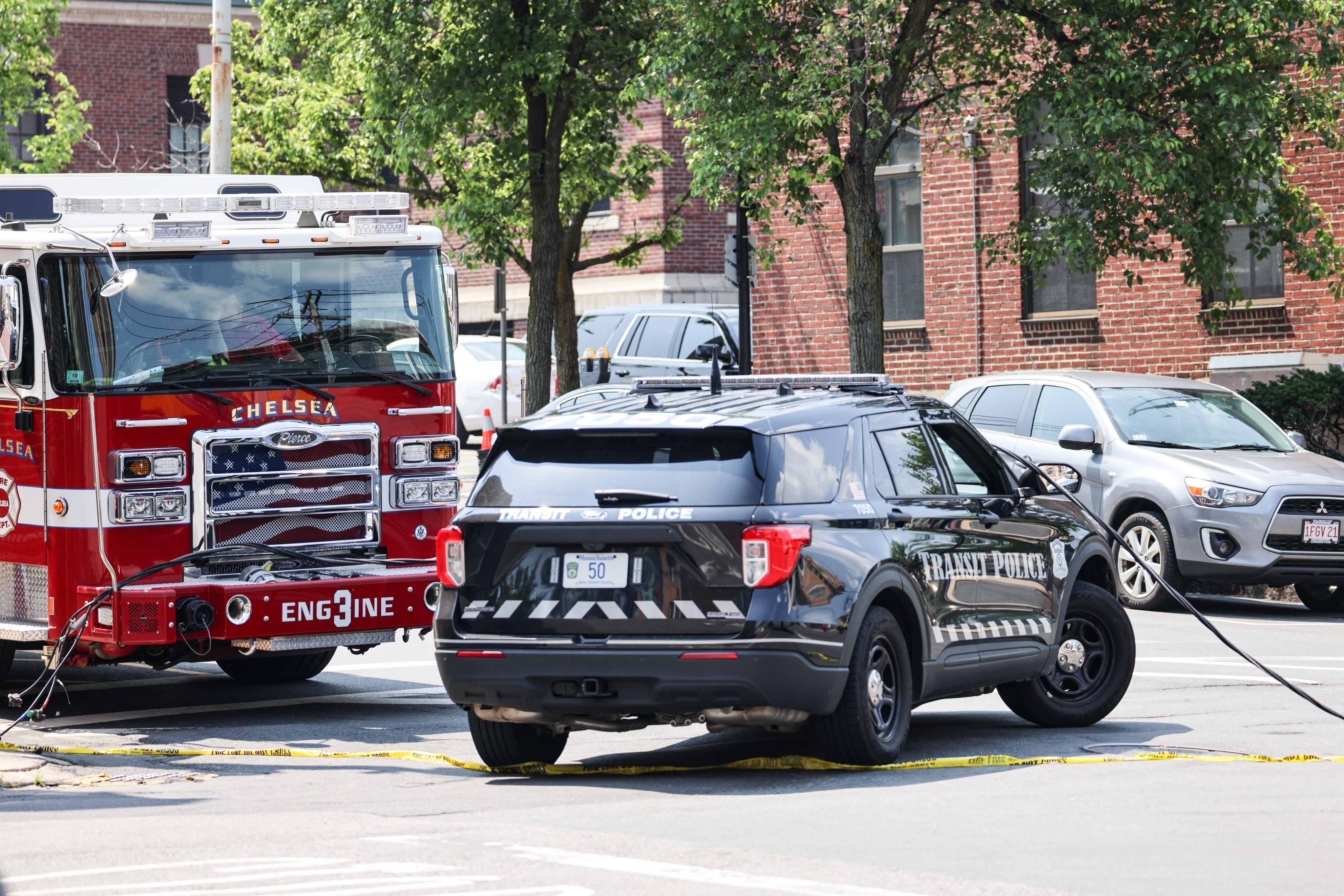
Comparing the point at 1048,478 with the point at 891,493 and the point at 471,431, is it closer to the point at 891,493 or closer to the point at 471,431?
the point at 891,493

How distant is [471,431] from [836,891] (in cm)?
2449

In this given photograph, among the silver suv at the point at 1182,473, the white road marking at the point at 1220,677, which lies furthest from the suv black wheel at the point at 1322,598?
the white road marking at the point at 1220,677

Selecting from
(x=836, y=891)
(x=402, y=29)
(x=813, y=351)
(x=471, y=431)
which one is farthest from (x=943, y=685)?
(x=471, y=431)

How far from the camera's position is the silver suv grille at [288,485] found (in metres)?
10.8

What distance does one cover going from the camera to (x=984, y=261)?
25.2 m

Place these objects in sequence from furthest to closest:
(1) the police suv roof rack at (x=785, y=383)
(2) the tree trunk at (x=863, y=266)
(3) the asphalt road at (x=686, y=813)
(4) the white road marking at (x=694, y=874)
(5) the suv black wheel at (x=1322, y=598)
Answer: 1. (2) the tree trunk at (x=863, y=266)
2. (5) the suv black wheel at (x=1322, y=598)
3. (1) the police suv roof rack at (x=785, y=383)
4. (3) the asphalt road at (x=686, y=813)
5. (4) the white road marking at (x=694, y=874)

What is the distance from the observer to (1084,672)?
10.2m

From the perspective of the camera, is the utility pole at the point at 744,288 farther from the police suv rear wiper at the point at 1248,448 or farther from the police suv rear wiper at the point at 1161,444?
the police suv rear wiper at the point at 1248,448

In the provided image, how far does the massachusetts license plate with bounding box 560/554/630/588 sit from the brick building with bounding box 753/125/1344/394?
1294 centimetres

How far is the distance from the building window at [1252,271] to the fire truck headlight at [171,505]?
1459cm

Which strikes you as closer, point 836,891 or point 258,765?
point 836,891

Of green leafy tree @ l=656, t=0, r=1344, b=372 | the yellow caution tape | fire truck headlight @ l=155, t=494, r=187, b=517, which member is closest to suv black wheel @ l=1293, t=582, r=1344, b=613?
green leafy tree @ l=656, t=0, r=1344, b=372

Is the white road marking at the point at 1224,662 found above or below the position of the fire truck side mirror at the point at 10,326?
below

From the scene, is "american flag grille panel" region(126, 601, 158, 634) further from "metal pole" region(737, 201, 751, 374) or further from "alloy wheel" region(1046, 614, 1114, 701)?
"metal pole" region(737, 201, 751, 374)
